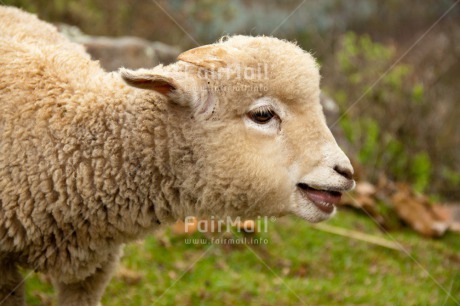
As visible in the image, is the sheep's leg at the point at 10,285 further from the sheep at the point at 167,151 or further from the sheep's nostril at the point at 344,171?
the sheep's nostril at the point at 344,171

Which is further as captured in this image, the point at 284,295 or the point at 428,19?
the point at 428,19

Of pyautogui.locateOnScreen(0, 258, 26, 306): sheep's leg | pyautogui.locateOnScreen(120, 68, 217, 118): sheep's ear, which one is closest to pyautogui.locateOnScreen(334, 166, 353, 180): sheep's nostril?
pyautogui.locateOnScreen(120, 68, 217, 118): sheep's ear

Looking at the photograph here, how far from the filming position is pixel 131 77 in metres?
3.20

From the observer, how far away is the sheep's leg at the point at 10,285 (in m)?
3.77

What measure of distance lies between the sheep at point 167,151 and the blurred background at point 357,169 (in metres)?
1.70

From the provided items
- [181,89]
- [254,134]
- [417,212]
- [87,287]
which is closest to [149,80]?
[181,89]

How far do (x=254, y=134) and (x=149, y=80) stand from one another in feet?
2.21

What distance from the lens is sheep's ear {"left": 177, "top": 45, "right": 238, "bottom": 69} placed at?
11.5ft

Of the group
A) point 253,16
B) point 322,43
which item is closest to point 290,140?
point 322,43

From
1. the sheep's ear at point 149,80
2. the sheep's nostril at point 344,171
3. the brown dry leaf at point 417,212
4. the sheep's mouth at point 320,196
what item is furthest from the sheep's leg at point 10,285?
the brown dry leaf at point 417,212

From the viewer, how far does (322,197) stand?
3.56 metres

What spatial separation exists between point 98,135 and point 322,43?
10.4m

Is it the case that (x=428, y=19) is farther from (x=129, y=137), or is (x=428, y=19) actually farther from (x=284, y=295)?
(x=129, y=137)

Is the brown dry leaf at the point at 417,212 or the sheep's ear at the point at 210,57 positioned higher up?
the sheep's ear at the point at 210,57
